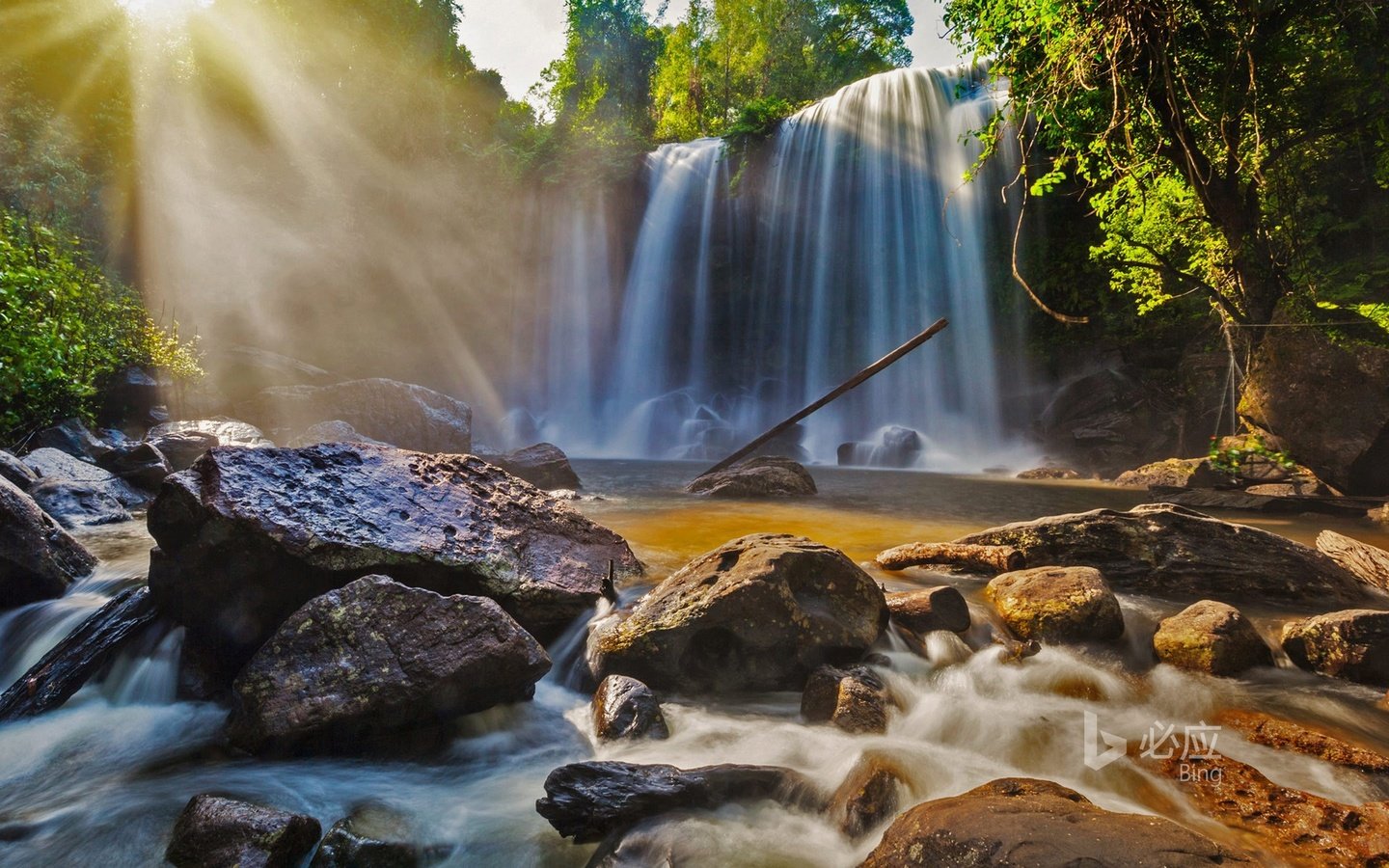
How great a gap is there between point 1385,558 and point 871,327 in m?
17.8

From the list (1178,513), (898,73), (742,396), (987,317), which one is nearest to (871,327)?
(987,317)

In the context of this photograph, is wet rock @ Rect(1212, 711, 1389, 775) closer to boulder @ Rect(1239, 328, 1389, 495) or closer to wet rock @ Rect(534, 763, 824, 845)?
wet rock @ Rect(534, 763, 824, 845)

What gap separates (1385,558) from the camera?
4.79 meters

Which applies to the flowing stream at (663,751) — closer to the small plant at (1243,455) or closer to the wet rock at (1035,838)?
the wet rock at (1035,838)

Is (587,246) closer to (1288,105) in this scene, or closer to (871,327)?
(871,327)

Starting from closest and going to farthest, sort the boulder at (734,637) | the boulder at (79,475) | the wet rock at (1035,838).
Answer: the wet rock at (1035,838) → the boulder at (734,637) → the boulder at (79,475)

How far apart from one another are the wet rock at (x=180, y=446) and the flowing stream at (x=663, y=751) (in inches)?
215

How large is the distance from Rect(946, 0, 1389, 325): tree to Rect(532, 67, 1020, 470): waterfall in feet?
27.8

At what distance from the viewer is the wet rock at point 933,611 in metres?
3.81

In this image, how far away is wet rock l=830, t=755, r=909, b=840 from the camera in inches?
89.0

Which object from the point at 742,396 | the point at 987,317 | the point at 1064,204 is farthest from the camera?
the point at 742,396

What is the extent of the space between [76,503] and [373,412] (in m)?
5.70

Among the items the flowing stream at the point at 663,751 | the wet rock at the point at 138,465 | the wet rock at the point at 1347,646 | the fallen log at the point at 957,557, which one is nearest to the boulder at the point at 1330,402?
the flowing stream at the point at 663,751

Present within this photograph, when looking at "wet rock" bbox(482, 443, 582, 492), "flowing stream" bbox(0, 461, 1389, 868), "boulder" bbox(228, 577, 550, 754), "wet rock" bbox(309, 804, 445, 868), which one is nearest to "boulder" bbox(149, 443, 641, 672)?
"flowing stream" bbox(0, 461, 1389, 868)
